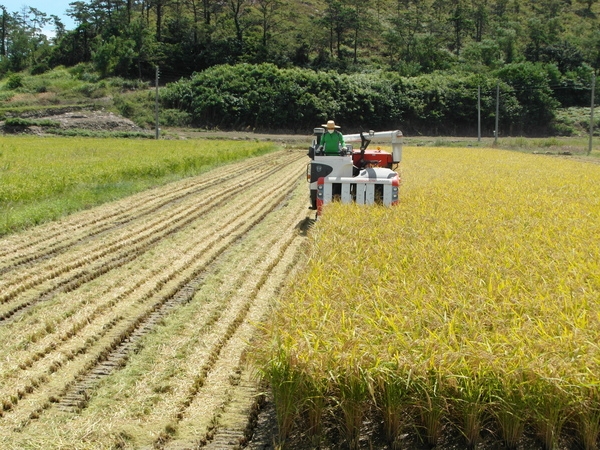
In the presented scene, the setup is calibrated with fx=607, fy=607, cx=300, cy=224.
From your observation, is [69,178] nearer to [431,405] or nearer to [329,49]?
[431,405]

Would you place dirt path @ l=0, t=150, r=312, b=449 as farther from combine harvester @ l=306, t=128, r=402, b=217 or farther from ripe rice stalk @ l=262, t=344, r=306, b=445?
combine harvester @ l=306, t=128, r=402, b=217

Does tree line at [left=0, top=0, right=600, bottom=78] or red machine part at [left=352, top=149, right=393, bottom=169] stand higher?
tree line at [left=0, top=0, right=600, bottom=78]

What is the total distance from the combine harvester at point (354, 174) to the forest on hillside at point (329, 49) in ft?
144

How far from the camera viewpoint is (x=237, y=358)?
525 centimetres

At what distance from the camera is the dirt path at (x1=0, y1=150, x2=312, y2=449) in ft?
13.7

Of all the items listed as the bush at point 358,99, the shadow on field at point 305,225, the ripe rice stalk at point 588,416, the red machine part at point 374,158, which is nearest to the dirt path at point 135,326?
the shadow on field at point 305,225

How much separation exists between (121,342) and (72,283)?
2194 millimetres

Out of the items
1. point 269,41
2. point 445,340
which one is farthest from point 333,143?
point 269,41

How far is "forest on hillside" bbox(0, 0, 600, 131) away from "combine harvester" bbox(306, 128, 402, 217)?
1729 inches

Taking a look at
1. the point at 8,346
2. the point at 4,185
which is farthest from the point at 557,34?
the point at 8,346

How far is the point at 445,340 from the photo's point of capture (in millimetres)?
3607

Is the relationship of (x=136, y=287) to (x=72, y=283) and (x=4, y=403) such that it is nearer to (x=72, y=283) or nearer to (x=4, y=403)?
(x=72, y=283)

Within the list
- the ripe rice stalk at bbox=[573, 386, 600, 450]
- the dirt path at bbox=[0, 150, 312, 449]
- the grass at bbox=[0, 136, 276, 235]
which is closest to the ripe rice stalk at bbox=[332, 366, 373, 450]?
the dirt path at bbox=[0, 150, 312, 449]

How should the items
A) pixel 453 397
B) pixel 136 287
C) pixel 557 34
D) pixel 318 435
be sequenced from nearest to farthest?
pixel 453 397 → pixel 318 435 → pixel 136 287 → pixel 557 34
